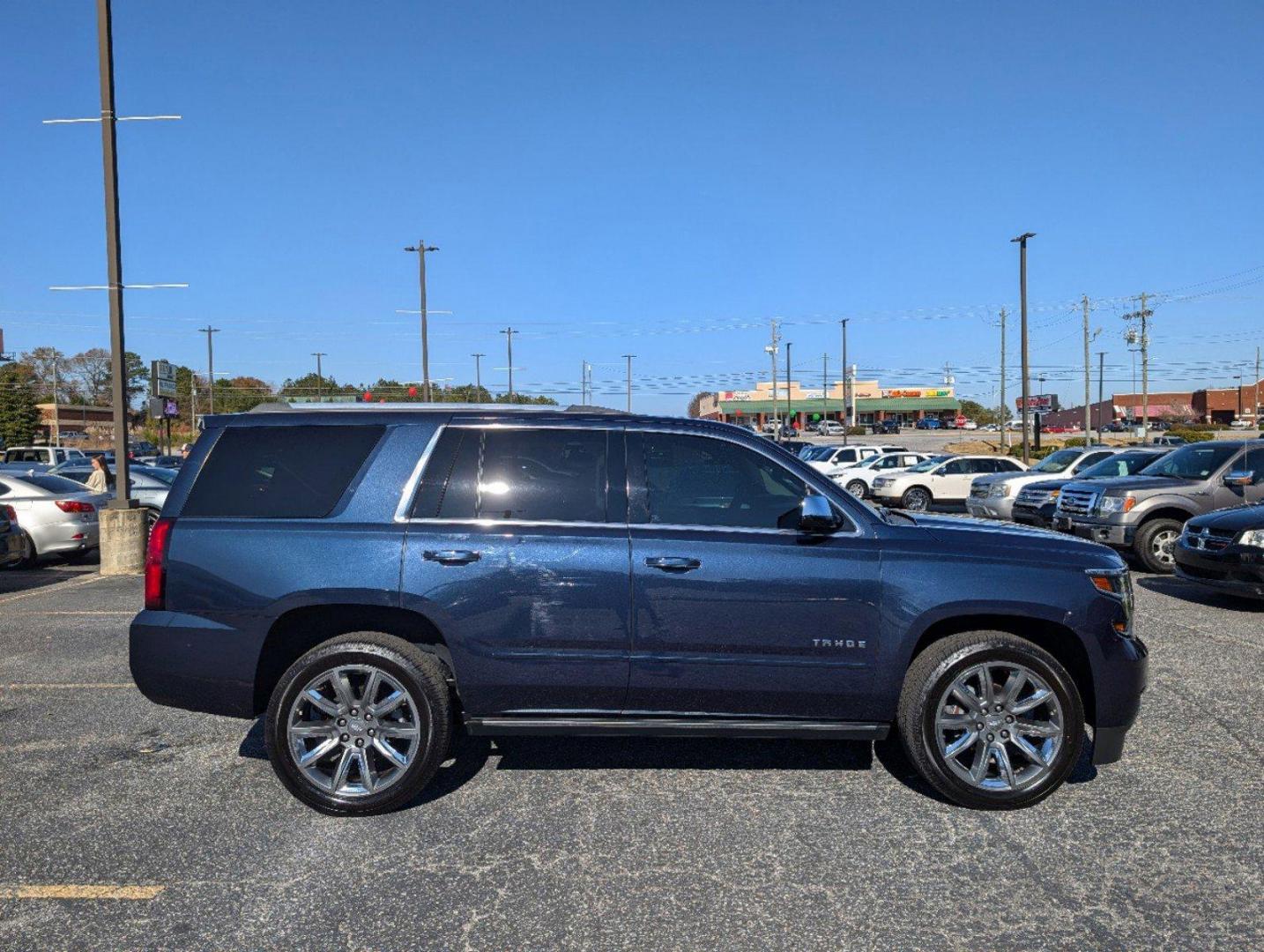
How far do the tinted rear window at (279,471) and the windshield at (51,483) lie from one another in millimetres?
11063

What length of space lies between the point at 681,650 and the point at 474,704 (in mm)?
1001

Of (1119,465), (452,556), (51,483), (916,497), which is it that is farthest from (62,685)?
(916,497)

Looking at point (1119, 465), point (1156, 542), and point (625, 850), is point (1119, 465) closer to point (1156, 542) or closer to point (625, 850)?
point (1156, 542)

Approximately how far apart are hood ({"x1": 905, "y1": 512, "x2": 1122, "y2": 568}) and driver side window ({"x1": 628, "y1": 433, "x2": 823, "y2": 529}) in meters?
0.75

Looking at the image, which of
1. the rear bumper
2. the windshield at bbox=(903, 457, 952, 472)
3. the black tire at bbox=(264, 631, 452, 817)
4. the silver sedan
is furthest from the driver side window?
the windshield at bbox=(903, 457, 952, 472)

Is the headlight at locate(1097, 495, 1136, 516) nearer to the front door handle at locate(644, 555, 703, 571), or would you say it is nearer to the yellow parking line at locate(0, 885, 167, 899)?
the front door handle at locate(644, 555, 703, 571)

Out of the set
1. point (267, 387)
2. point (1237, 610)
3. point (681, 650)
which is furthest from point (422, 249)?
point (267, 387)

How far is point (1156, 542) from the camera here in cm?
1245

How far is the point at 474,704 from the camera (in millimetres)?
4551

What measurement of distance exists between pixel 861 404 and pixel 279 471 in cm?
11256

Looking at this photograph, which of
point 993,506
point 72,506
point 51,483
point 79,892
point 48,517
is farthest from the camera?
point 993,506

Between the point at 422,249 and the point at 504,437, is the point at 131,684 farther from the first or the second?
the point at 422,249

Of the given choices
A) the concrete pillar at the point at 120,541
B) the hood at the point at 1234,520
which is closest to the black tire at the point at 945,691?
the hood at the point at 1234,520

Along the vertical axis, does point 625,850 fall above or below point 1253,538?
below
